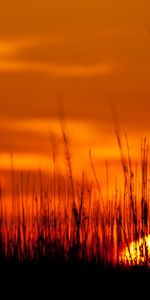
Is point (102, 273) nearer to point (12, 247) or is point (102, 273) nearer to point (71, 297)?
point (71, 297)

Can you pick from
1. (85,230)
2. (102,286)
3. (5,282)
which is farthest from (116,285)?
(5,282)

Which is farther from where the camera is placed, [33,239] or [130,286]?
[33,239]

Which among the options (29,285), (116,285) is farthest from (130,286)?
(29,285)

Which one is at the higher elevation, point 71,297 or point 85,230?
point 85,230

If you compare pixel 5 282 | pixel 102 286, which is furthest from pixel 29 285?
pixel 102 286

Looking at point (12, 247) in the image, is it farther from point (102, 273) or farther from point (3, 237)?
point (102, 273)

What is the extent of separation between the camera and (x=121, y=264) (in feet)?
12.3

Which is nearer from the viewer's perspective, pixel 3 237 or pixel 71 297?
pixel 71 297

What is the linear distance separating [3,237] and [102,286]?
2.03ft

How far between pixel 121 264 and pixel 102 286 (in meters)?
0.18

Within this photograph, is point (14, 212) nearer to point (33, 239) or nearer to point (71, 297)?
point (33, 239)

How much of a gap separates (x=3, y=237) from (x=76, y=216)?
0.44 meters

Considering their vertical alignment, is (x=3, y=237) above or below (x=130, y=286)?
above

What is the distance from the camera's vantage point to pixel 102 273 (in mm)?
3738
